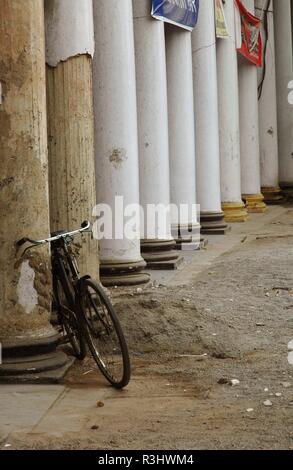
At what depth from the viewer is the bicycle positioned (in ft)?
23.9

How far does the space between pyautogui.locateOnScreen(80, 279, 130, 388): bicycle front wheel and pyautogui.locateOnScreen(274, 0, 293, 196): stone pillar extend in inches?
825

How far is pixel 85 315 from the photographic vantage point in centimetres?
768

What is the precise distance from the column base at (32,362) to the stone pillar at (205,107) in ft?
34.1

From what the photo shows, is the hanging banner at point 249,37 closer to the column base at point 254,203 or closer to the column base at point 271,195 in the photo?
the column base at point 254,203

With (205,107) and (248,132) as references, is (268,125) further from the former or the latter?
(205,107)

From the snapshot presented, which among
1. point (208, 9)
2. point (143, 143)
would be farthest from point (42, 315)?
point (208, 9)

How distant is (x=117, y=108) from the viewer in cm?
1142

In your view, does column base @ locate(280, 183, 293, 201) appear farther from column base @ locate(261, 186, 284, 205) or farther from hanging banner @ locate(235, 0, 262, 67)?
hanging banner @ locate(235, 0, 262, 67)

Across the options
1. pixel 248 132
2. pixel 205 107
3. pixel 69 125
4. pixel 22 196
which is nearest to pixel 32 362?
pixel 22 196

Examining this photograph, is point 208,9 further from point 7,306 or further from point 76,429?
point 76,429

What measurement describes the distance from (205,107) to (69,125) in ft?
29.1

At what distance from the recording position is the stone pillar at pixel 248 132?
23.4 m

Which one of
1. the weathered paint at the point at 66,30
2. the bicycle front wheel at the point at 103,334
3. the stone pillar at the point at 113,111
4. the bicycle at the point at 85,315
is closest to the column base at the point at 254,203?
the stone pillar at the point at 113,111
